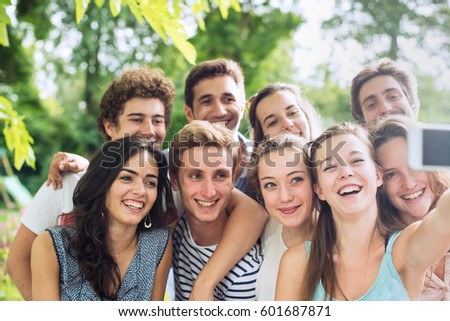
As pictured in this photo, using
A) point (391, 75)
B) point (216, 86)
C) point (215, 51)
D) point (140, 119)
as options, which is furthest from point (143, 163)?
point (215, 51)

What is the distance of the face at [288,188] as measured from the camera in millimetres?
1615

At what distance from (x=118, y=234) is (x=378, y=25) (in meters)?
5.02

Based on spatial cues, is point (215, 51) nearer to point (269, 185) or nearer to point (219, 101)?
point (219, 101)

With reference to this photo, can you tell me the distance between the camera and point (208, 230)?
1.80 metres

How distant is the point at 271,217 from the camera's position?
1.82 meters

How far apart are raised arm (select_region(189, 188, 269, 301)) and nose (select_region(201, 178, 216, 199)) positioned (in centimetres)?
13

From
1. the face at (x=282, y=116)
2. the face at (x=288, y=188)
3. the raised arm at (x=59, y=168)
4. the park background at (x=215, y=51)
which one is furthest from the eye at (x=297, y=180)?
the park background at (x=215, y=51)

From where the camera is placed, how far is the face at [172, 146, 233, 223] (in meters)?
1.69

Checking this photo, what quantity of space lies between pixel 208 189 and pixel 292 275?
0.38 meters

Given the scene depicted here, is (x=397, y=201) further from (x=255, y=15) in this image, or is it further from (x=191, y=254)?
(x=255, y=15)

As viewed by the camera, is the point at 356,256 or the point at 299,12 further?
the point at 299,12

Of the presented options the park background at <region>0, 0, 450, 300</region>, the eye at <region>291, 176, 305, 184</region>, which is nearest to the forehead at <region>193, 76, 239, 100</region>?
the eye at <region>291, 176, 305, 184</region>

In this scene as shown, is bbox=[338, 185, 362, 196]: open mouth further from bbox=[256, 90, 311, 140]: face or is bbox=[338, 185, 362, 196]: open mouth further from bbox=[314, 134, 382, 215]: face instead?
bbox=[256, 90, 311, 140]: face
